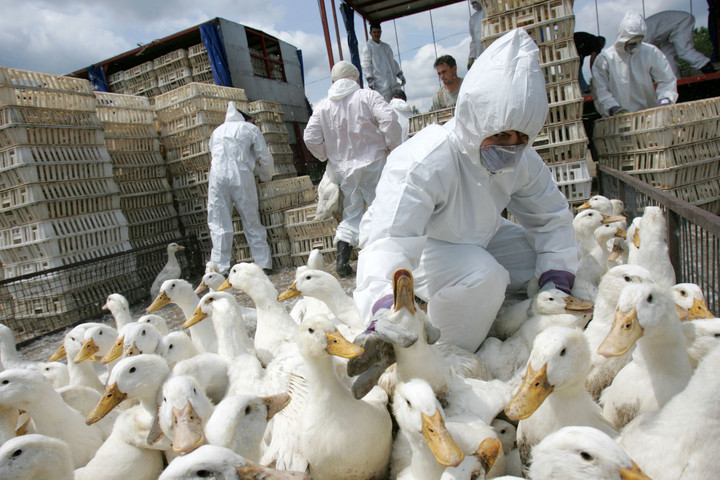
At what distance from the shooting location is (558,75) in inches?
181

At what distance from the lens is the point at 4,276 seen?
19.5ft

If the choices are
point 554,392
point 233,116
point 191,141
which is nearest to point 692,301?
point 554,392

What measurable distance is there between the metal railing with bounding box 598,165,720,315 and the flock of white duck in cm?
16

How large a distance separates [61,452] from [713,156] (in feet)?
19.2

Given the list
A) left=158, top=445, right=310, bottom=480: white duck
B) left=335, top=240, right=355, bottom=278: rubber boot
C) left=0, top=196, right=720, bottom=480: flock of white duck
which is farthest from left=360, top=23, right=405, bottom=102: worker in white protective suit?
left=158, top=445, right=310, bottom=480: white duck

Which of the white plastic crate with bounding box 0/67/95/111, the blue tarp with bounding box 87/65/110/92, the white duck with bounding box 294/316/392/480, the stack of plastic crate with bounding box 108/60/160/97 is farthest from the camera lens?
the blue tarp with bounding box 87/65/110/92

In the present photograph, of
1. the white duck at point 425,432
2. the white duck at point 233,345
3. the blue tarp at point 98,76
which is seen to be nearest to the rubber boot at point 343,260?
the white duck at point 233,345

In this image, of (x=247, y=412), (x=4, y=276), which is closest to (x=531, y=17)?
(x=247, y=412)

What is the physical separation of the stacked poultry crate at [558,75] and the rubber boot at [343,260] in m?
2.39

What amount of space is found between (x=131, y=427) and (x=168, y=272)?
14.1 ft

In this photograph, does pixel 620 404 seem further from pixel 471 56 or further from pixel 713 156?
pixel 471 56

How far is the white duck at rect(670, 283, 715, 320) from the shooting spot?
212cm

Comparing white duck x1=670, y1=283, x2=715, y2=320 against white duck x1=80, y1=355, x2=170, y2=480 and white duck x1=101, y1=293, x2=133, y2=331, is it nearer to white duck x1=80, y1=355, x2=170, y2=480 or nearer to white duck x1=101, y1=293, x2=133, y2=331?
white duck x1=80, y1=355, x2=170, y2=480

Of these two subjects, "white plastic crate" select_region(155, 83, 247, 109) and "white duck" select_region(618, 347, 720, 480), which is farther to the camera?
"white plastic crate" select_region(155, 83, 247, 109)
